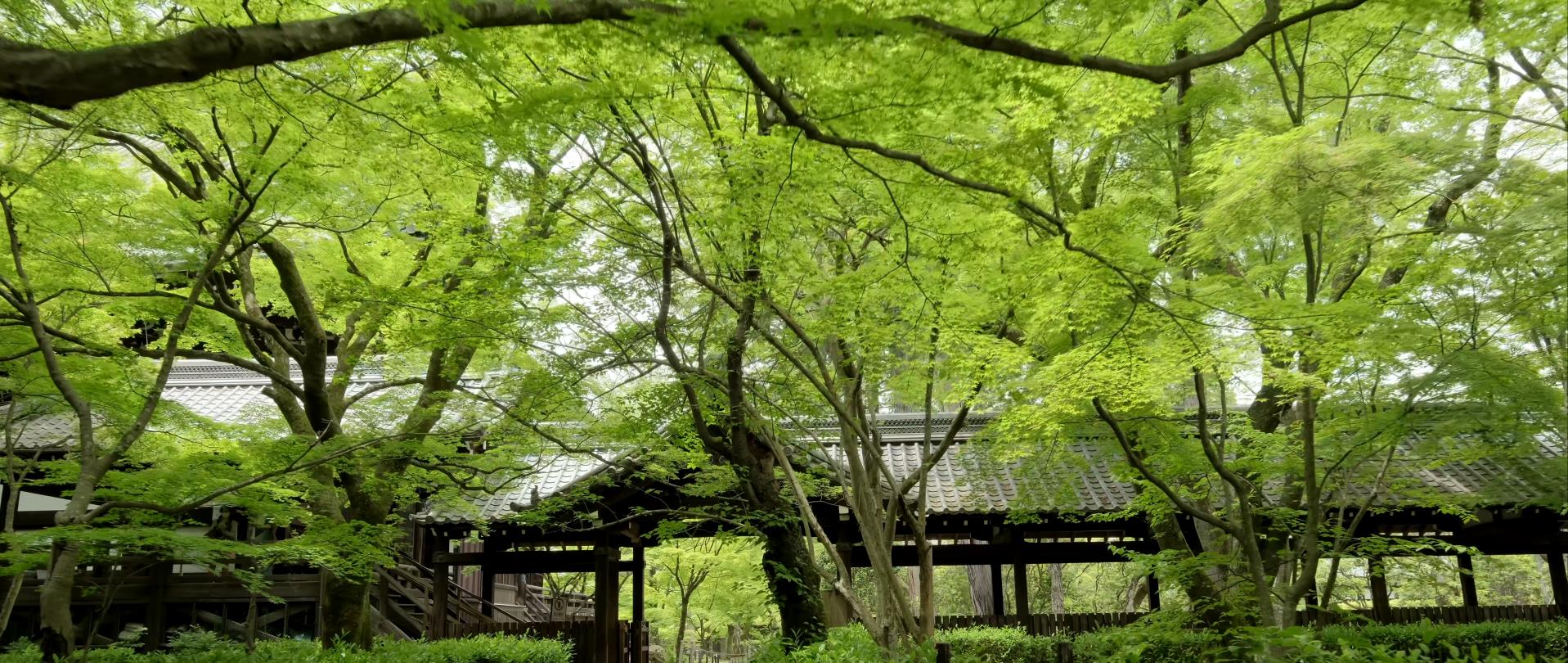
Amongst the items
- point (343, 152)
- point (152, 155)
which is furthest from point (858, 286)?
point (152, 155)

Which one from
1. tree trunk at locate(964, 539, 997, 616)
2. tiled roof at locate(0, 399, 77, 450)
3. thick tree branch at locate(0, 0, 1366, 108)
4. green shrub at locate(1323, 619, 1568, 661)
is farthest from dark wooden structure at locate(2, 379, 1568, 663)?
tree trunk at locate(964, 539, 997, 616)

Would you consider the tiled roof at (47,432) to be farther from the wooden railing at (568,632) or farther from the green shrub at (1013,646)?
the green shrub at (1013,646)

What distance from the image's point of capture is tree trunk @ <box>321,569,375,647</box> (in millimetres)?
9289

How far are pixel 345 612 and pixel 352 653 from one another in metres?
1.37

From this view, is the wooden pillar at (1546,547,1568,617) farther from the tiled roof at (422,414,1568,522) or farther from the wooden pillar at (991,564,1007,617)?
the wooden pillar at (991,564,1007,617)

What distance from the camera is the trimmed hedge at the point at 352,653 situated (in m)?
7.67

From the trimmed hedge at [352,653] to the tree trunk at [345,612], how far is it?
23 centimetres

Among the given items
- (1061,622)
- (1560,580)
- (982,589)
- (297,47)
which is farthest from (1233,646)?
(982,589)

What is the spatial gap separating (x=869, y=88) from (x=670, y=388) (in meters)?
3.84

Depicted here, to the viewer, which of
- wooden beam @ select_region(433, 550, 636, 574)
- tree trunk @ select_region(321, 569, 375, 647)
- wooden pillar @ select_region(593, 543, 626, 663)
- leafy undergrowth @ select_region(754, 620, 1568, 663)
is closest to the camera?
leafy undergrowth @ select_region(754, 620, 1568, 663)

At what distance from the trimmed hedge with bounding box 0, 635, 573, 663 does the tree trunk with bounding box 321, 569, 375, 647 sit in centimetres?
23

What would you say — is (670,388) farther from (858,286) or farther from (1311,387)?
(1311,387)

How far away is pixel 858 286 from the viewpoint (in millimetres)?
6844

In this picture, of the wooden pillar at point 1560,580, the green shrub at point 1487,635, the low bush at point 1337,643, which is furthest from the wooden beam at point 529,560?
the wooden pillar at point 1560,580
